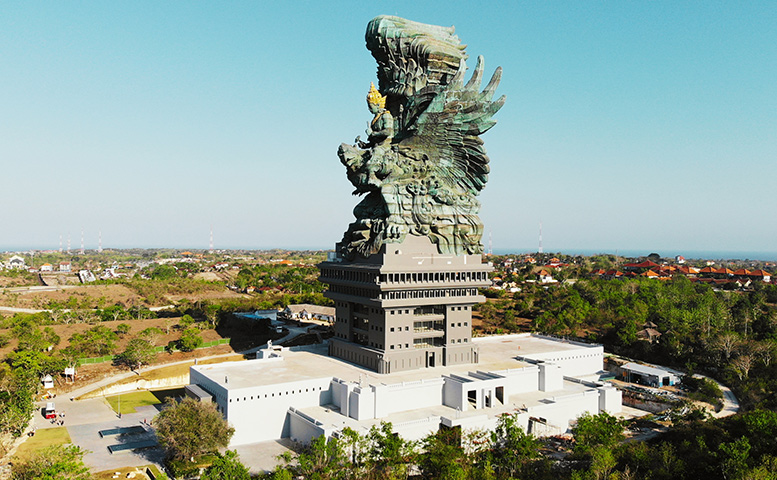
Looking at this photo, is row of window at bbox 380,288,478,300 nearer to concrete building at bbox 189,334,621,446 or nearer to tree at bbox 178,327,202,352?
concrete building at bbox 189,334,621,446

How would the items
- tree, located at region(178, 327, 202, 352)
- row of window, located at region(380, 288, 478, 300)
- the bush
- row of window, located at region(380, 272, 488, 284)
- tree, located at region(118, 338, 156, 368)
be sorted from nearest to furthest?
row of window, located at region(380, 272, 488, 284) < row of window, located at region(380, 288, 478, 300) < the bush < tree, located at region(118, 338, 156, 368) < tree, located at region(178, 327, 202, 352)

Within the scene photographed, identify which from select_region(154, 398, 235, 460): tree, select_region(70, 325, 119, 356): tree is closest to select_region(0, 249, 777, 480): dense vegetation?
select_region(70, 325, 119, 356): tree

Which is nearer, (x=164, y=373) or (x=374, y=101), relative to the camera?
(x=374, y=101)

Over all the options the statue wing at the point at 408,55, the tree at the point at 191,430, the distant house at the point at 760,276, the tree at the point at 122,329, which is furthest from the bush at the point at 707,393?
the distant house at the point at 760,276

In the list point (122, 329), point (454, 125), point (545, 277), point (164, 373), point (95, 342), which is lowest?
point (164, 373)

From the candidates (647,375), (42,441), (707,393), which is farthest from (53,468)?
(647,375)

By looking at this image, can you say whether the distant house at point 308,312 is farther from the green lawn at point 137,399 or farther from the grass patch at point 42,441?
the grass patch at point 42,441

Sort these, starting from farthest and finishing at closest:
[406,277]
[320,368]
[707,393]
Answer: [707,393] → [320,368] → [406,277]

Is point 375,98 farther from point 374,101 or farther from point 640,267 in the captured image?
point 640,267
